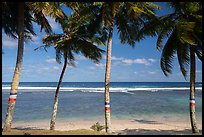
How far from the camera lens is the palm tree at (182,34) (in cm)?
1359

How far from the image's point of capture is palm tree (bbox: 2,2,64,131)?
1295cm

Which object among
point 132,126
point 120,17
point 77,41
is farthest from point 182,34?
point 132,126

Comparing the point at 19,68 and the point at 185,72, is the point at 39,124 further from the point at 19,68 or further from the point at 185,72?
the point at 185,72

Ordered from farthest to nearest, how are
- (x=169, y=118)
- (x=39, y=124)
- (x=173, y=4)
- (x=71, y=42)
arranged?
(x=169, y=118)
(x=39, y=124)
(x=71, y=42)
(x=173, y=4)

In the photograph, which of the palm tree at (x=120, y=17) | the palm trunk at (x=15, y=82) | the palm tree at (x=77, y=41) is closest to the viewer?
the palm trunk at (x=15, y=82)

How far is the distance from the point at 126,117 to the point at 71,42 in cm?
934

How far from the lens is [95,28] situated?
54.4ft

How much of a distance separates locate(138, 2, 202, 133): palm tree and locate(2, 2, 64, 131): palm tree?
5.71m

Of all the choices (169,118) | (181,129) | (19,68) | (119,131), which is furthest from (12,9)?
(169,118)

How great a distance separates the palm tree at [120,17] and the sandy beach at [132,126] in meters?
4.32

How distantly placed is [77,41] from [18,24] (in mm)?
4560

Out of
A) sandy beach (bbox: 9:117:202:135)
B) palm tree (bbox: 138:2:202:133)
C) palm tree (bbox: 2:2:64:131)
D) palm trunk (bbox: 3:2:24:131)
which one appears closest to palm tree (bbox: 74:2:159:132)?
palm tree (bbox: 138:2:202:133)

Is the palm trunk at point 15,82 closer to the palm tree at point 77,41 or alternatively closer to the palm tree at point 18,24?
the palm tree at point 18,24

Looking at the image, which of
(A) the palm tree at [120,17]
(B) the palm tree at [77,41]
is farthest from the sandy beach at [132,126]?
(A) the palm tree at [120,17]
